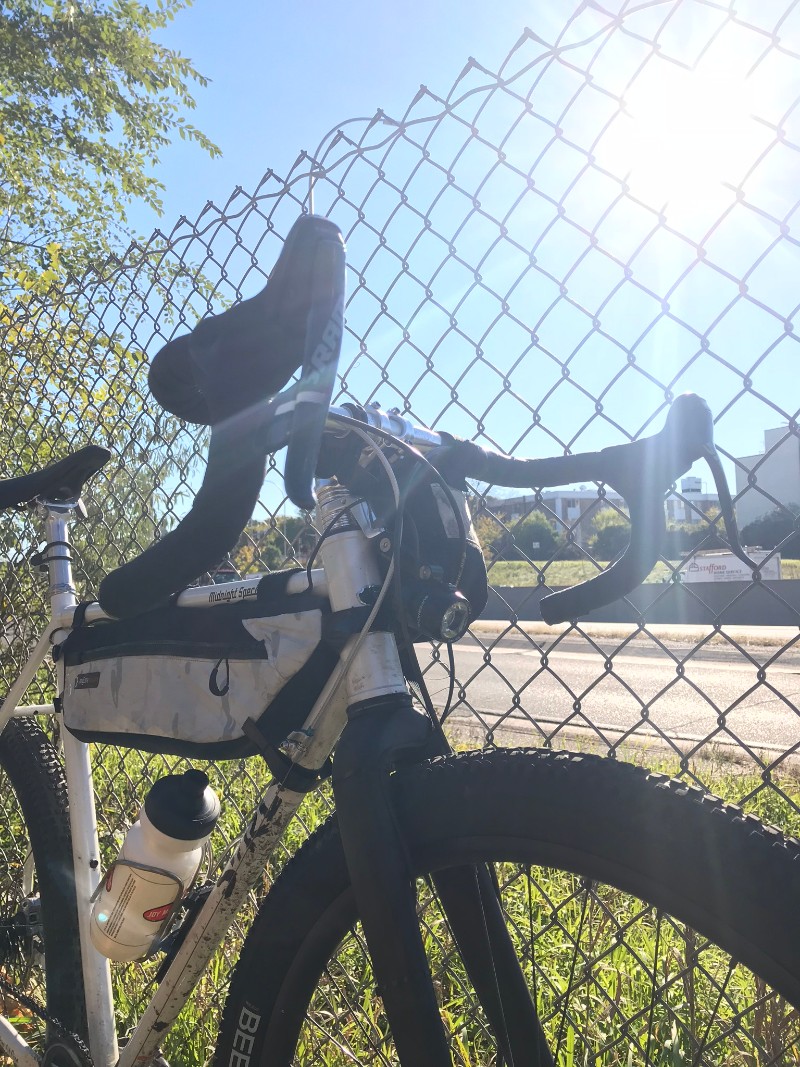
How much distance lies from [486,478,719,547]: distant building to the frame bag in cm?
50

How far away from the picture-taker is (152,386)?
1.03 meters

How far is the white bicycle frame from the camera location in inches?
37.6

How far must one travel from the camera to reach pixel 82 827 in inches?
56.7

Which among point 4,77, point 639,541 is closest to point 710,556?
point 639,541


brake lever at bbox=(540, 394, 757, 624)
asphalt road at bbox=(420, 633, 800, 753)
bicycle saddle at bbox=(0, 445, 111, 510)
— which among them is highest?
asphalt road at bbox=(420, 633, 800, 753)

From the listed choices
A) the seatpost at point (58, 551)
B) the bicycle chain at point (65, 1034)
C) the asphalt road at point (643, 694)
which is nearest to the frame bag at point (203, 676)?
the seatpost at point (58, 551)

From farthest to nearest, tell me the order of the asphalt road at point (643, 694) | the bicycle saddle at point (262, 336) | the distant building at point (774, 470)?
1. the asphalt road at point (643, 694)
2. the distant building at point (774, 470)
3. the bicycle saddle at point (262, 336)

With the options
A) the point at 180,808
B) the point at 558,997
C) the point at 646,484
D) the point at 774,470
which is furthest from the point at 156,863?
the point at 774,470

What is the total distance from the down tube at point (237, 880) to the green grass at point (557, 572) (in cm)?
48

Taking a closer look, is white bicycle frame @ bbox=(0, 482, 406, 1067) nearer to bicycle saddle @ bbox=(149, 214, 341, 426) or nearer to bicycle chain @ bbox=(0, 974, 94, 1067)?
bicycle chain @ bbox=(0, 974, 94, 1067)

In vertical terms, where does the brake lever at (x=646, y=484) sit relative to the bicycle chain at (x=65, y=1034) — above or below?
above

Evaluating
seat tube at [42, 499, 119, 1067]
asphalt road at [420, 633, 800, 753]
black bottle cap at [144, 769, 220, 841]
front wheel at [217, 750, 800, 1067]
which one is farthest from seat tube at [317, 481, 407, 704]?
asphalt road at [420, 633, 800, 753]

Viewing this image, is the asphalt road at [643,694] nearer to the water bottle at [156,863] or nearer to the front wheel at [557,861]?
the water bottle at [156,863]

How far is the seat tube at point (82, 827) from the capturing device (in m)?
1.33
